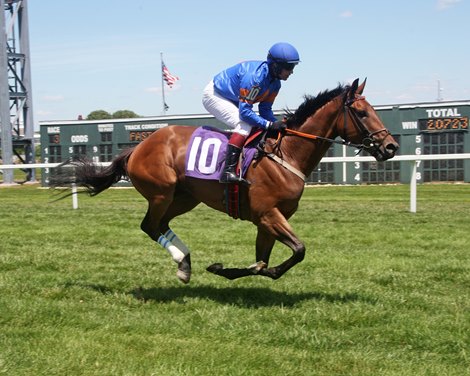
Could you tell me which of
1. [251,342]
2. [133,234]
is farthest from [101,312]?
[133,234]

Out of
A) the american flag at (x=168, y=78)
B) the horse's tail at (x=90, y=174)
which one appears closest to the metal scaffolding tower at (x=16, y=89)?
the american flag at (x=168, y=78)

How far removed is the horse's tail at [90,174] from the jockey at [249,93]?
1.21 meters

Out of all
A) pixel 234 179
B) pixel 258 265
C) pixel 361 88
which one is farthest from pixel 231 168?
pixel 361 88

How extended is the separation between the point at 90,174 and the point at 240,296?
219 cm

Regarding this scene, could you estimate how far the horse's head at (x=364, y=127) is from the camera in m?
5.16

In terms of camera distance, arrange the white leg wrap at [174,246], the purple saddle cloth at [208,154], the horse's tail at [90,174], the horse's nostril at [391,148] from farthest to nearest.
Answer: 1. the horse's tail at [90,174]
2. the white leg wrap at [174,246]
3. the purple saddle cloth at [208,154]
4. the horse's nostril at [391,148]

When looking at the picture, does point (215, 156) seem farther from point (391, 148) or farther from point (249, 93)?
point (391, 148)

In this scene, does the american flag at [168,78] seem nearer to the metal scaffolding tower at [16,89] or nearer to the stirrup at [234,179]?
the metal scaffolding tower at [16,89]

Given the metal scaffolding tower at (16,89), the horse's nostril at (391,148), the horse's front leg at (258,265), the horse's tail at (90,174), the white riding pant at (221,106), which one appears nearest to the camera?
the horse's nostril at (391,148)

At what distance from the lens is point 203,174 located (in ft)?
18.3

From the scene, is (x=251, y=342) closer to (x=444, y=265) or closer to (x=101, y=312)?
(x=101, y=312)

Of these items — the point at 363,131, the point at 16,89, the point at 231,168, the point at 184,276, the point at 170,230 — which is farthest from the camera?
the point at 16,89

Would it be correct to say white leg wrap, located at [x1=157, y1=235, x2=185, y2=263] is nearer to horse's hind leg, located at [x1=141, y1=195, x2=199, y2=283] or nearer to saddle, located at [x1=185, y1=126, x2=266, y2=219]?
horse's hind leg, located at [x1=141, y1=195, x2=199, y2=283]

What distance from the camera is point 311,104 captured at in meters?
5.55
